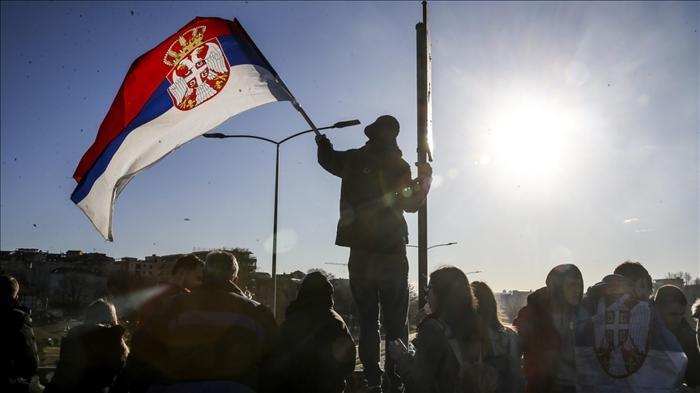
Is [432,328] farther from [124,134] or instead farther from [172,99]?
[124,134]

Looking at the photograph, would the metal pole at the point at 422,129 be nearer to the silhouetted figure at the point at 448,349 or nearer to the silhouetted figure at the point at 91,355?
the silhouetted figure at the point at 448,349

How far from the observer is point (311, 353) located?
4488 millimetres

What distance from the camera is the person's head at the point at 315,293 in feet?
15.4

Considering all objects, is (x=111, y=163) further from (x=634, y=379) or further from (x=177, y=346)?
(x=634, y=379)

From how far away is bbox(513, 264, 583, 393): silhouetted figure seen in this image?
4.81 metres

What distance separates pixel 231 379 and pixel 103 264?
152 metres

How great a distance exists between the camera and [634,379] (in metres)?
4.32

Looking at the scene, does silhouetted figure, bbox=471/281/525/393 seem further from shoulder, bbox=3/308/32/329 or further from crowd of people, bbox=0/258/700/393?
shoulder, bbox=3/308/32/329

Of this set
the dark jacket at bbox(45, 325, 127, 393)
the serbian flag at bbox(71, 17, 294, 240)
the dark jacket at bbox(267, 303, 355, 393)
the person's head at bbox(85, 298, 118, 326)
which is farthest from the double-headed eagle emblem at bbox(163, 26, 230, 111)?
the dark jacket at bbox(267, 303, 355, 393)

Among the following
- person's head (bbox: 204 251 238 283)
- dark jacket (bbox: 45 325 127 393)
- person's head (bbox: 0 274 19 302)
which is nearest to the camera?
person's head (bbox: 204 251 238 283)

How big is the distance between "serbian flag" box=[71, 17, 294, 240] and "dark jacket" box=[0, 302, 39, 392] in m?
1.36

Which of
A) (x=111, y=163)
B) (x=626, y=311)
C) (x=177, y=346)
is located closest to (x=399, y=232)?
(x=626, y=311)

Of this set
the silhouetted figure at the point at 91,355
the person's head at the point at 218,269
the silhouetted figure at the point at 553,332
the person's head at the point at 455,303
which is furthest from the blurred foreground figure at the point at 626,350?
Answer: the silhouetted figure at the point at 91,355

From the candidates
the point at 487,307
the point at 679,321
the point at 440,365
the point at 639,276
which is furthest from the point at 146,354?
the point at 679,321
